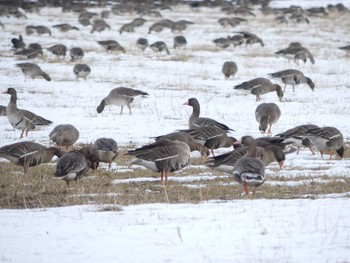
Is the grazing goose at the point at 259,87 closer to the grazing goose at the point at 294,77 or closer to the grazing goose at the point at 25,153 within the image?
the grazing goose at the point at 294,77

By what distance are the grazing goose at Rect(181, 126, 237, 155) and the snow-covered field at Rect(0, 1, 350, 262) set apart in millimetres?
1505

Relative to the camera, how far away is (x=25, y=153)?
1135cm

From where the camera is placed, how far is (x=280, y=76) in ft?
78.9

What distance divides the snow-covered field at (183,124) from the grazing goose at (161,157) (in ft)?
2.60

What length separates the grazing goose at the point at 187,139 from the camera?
12445mm

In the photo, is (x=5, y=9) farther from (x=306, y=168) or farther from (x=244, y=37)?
(x=306, y=168)

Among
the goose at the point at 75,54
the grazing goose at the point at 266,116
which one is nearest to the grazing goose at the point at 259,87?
the grazing goose at the point at 266,116

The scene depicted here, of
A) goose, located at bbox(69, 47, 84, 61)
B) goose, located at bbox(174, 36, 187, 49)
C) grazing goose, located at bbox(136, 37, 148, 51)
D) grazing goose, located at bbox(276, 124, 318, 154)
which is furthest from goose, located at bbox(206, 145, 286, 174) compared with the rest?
goose, located at bbox(174, 36, 187, 49)

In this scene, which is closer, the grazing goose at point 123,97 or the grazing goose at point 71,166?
the grazing goose at point 71,166

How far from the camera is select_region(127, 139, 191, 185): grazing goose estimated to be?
10664 mm

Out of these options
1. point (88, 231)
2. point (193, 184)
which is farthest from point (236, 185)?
point (88, 231)

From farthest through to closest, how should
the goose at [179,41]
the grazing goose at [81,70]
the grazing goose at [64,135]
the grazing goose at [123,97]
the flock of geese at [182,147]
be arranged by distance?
the goose at [179,41] < the grazing goose at [81,70] < the grazing goose at [123,97] < the grazing goose at [64,135] < the flock of geese at [182,147]

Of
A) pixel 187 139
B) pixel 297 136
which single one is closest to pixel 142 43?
pixel 297 136

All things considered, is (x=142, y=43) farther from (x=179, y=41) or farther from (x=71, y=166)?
(x=71, y=166)
